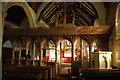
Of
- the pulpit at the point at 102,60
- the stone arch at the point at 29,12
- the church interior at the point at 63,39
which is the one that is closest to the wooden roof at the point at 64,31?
the church interior at the point at 63,39

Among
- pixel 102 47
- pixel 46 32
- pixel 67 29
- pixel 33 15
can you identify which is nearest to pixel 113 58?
pixel 102 47

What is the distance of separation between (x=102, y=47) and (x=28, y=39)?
4.85 m

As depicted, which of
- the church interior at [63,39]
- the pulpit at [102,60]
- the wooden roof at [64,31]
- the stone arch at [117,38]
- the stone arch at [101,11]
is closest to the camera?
the church interior at [63,39]

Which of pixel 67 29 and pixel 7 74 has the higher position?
pixel 67 29

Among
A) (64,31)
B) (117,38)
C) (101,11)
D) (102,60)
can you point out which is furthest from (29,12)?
(102,60)

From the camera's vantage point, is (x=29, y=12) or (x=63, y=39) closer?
(x=63, y=39)

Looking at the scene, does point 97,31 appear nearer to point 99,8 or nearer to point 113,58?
point 113,58

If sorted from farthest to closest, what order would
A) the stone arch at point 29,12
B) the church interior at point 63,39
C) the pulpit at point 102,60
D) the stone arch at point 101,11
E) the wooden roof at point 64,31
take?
the stone arch at point 101,11 → the stone arch at point 29,12 → the wooden roof at point 64,31 → the pulpit at point 102,60 → the church interior at point 63,39

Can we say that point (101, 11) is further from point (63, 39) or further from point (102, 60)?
point (102, 60)

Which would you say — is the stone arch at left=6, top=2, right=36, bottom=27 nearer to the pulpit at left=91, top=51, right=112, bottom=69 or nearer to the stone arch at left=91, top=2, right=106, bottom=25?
the stone arch at left=91, top=2, right=106, bottom=25

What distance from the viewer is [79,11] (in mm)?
13391

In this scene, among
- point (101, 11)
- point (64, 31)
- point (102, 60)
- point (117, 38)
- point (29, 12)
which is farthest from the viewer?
point (101, 11)

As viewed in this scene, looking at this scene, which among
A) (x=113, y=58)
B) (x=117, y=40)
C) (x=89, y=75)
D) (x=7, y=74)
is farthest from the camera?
(x=113, y=58)

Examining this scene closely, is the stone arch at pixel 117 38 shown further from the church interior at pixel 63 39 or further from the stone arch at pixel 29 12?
the stone arch at pixel 29 12
